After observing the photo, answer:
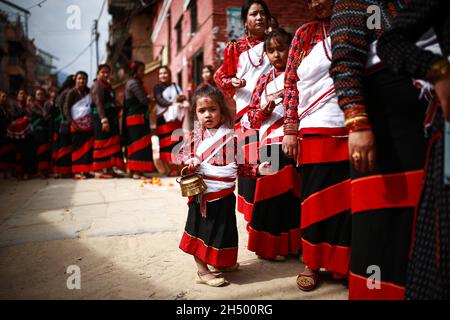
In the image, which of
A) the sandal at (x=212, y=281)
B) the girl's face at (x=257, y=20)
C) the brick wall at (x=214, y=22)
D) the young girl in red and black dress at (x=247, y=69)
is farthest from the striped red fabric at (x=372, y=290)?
the brick wall at (x=214, y=22)

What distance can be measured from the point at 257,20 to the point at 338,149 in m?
1.47

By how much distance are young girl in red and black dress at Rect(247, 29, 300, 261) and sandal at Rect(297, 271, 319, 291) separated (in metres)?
0.49

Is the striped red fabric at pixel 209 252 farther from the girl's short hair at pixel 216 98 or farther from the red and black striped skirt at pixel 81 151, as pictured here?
the red and black striped skirt at pixel 81 151

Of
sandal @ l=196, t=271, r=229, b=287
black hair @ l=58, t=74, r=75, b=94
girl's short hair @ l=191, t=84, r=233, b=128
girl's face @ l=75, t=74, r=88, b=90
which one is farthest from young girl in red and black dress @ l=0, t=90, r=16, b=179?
sandal @ l=196, t=271, r=229, b=287

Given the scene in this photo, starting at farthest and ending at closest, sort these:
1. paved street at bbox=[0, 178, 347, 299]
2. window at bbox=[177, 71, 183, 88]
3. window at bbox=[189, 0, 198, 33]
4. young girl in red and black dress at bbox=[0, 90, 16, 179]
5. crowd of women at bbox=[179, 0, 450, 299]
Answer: window at bbox=[177, 71, 183, 88], window at bbox=[189, 0, 198, 33], young girl in red and black dress at bbox=[0, 90, 16, 179], paved street at bbox=[0, 178, 347, 299], crowd of women at bbox=[179, 0, 450, 299]

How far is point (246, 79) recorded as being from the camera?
307cm

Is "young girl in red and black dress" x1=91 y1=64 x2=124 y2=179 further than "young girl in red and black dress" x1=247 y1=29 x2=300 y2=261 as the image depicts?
Yes

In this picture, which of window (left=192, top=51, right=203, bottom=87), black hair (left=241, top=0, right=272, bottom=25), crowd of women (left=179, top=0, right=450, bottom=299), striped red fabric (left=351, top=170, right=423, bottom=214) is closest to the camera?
crowd of women (left=179, top=0, right=450, bottom=299)

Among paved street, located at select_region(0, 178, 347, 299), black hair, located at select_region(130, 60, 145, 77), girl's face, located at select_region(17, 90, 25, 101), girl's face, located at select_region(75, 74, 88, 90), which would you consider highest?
black hair, located at select_region(130, 60, 145, 77)

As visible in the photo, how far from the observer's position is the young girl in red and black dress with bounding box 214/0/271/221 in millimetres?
2979

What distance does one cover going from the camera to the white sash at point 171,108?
646cm

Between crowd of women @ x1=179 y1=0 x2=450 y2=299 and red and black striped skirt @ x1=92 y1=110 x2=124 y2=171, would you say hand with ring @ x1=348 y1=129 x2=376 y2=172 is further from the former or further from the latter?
red and black striped skirt @ x1=92 y1=110 x2=124 y2=171

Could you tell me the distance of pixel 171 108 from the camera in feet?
21.5
